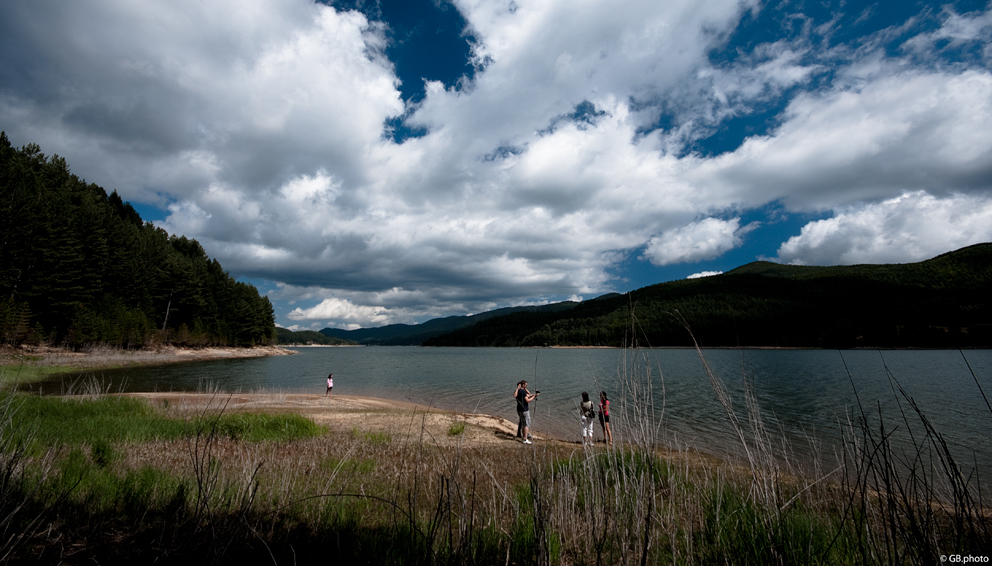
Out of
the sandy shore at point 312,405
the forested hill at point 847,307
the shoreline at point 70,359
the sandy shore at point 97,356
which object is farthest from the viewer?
the forested hill at point 847,307

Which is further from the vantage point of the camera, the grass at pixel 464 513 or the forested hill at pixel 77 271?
the forested hill at pixel 77 271

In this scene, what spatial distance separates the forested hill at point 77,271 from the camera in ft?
137

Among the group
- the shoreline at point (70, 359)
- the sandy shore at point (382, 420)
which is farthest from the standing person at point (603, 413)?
the shoreline at point (70, 359)

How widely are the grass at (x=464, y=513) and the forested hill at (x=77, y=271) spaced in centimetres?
4929

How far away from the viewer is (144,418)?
12.8 m

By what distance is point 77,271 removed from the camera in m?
49.0

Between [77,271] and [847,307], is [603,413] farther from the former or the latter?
[847,307]

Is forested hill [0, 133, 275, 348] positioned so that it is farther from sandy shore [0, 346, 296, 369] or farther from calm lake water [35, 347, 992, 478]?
calm lake water [35, 347, 992, 478]

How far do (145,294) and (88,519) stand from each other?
79268 mm

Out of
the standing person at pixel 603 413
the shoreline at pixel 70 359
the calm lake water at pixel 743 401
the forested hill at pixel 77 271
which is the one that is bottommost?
the calm lake water at pixel 743 401

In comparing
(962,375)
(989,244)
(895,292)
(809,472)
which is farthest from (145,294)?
(989,244)

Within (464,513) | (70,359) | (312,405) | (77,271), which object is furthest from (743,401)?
(77,271)

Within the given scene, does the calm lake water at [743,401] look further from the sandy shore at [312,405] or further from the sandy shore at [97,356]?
the sandy shore at [97,356]

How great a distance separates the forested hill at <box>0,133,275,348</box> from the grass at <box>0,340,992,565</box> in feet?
162
